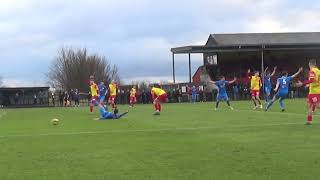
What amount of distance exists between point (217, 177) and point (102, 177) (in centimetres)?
180

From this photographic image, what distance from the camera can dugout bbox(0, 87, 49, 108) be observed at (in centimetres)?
6944

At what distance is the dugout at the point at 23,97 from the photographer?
6944 cm

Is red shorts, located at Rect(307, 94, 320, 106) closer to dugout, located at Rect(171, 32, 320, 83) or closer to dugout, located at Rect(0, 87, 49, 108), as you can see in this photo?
dugout, located at Rect(0, 87, 49, 108)

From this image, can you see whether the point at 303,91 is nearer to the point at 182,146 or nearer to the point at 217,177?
the point at 182,146

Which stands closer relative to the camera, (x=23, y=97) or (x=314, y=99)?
(x=314, y=99)

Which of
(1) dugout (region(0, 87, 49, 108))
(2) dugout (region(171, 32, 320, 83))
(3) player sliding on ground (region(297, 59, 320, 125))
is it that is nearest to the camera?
(3) player sliding on ground (region(297, 59, 320, 125))

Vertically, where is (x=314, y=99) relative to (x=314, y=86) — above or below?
below

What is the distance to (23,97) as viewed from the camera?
7006 cm

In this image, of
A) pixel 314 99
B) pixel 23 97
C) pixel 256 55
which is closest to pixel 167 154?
pixel 314 99

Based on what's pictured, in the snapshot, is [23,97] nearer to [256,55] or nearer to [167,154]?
[256,55]

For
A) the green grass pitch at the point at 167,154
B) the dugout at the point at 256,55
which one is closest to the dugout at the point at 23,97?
the dugout at the point at 256,55

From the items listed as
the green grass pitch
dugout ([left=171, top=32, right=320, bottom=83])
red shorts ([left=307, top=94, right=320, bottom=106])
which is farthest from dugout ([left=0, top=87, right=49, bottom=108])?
red shorts ([left=307, top=94, right=320, bottom=106])

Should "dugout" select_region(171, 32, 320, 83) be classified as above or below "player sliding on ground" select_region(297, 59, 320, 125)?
above

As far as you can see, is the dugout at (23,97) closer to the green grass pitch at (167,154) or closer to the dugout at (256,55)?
the dugout at (256,55)
